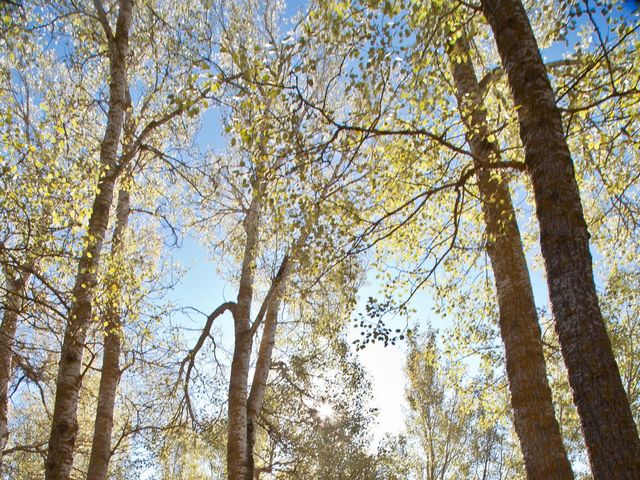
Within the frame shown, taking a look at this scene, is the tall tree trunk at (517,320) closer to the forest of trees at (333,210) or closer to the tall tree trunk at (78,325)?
the forest of trees at (333,210)

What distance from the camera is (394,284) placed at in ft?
20.2

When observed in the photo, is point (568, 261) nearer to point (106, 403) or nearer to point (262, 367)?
point (106, 403)

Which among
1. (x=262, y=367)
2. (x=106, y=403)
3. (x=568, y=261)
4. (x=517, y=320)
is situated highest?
(x=262, y=367)

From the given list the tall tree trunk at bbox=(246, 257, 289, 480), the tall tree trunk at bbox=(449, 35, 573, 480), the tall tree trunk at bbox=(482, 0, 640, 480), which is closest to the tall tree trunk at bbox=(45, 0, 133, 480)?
the tall tree trunk at bbox=(246, 257, 289, 480)

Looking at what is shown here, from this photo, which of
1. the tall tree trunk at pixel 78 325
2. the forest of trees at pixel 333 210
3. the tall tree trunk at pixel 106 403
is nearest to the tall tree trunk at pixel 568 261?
the forest of trees at pixel 333 210

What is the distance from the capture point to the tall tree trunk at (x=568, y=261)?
266 cm

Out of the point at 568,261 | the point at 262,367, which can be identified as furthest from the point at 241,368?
the point at 568,261

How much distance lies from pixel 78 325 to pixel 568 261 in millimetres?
5157

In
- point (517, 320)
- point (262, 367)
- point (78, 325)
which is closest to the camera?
point (517, 320)

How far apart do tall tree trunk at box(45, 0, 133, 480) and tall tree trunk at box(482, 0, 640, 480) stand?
4.30 m

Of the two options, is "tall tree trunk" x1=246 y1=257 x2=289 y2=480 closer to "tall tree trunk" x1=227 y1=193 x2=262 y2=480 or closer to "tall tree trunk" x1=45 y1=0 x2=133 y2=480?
"tall tree trunk" x1=227 y1=193 x2=262 y2=480

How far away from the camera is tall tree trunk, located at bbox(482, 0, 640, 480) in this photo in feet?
8.73

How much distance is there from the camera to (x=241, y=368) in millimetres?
9445

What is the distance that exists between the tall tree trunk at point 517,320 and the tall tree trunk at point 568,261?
69 cm
